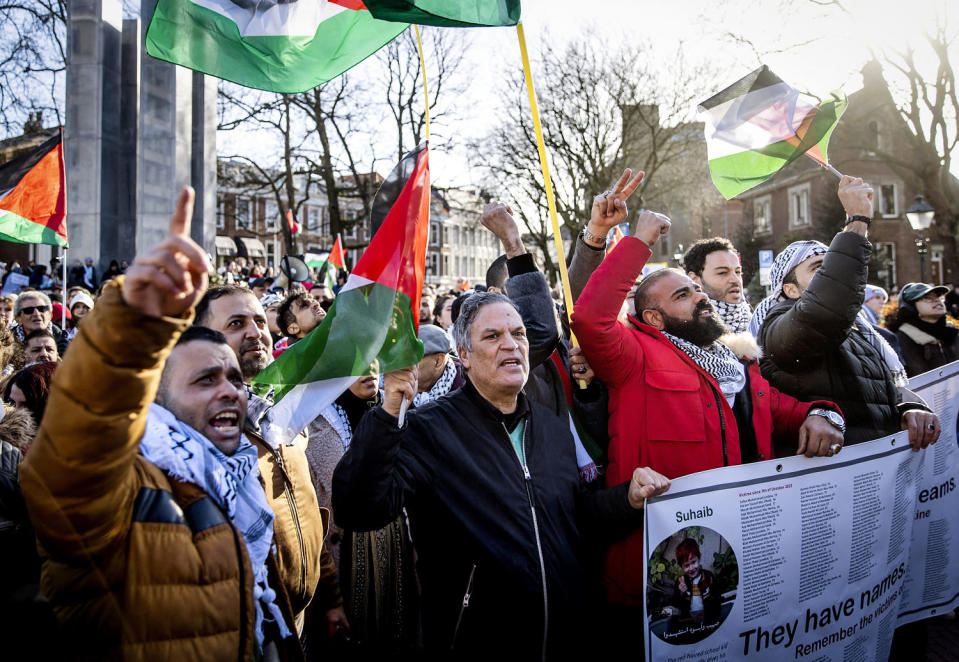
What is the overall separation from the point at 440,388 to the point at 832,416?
2.04 m

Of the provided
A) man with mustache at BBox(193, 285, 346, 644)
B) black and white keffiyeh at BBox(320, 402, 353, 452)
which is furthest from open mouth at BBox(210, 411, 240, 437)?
black and white keffiyeh at BBox(320, 402, 353, 452)

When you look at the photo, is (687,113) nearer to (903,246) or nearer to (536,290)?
(903,246)

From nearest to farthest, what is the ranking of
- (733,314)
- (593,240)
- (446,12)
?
(446,12), (593,240), (733,314)

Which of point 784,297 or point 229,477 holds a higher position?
point 784,297

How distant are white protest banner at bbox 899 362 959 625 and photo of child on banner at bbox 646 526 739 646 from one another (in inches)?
57.7

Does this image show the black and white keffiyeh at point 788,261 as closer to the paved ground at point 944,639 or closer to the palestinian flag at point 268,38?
the paved ground at point 944,639

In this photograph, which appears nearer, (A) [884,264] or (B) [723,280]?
(B) [723,280]

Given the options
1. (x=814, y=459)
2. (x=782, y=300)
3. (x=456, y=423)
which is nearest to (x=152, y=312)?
(x=456, y=423)

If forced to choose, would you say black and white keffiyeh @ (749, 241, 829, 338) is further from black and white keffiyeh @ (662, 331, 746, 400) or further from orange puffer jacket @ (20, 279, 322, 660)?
orange puffer jacket @ (20, 279, 322, 660)

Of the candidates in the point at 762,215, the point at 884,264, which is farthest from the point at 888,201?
the point at 884,264

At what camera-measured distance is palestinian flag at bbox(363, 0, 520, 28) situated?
9.23ft

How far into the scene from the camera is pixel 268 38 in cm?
320

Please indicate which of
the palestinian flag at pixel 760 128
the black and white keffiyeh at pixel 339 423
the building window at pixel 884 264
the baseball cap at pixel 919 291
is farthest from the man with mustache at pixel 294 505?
the building window at pixel 884 264

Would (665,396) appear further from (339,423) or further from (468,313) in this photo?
(339,423)
